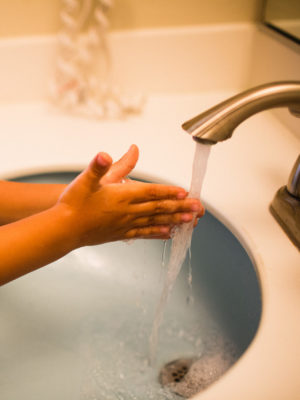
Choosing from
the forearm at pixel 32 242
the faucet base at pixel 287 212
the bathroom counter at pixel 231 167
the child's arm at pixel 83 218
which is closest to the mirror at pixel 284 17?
the bathroom counter at pixel 231 167

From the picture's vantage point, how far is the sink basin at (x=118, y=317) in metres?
0.55

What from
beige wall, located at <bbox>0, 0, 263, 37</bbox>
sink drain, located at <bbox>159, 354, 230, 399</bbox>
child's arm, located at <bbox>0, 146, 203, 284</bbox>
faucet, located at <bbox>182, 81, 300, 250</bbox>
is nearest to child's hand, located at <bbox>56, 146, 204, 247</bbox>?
child's arm, located at <bbox>0, 146, 203, 284</bbox>

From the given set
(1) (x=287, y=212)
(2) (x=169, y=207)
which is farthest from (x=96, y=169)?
(1) (x=287, y=212)

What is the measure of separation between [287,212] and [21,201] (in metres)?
0.37

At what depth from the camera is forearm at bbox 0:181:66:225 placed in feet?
1.83

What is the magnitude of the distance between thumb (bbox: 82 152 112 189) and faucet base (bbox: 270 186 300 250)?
253 millimetres

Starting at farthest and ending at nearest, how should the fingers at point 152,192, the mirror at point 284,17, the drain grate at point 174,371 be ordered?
the mirror at point 284,17 → the drain grate at point 174,371 → the fingers at point 152,192

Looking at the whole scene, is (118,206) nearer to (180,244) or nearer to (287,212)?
(180,244)

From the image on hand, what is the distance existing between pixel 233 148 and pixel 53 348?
1.54 feet

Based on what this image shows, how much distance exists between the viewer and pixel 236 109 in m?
0.39

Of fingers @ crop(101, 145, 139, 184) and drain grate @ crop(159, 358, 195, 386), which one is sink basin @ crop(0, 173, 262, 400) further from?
fingers @ crop(101, 145, 139, 184)

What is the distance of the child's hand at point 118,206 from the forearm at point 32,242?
1cm

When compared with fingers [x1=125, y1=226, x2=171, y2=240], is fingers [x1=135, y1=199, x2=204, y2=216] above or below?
above

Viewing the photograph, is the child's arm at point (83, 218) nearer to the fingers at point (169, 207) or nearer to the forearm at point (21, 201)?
the fingers at point (169, 207)
